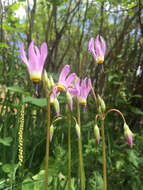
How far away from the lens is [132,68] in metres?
2.65

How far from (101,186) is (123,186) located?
56cm

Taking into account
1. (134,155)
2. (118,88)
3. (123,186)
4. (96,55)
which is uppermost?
(118,88)

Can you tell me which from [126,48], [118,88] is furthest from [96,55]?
[126,48]

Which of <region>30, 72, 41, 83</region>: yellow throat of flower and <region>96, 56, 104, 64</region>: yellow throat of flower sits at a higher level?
<region>96, 56, 104, 64</region>: yellow throat of flower

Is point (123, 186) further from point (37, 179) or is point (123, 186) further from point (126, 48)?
point (126, 48)

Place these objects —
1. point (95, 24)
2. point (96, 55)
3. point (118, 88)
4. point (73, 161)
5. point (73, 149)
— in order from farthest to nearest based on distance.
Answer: point (95, 24)
point (118, 88)
point (73, 149)
point (73, 161)
point (96, 55)

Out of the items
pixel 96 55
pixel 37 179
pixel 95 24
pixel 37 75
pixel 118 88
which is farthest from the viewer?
pixel 95 24

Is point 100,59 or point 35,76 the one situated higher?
point 100,59

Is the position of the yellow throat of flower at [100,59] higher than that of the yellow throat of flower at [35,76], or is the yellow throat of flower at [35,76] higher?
the yellow throat of flower at [100,59]

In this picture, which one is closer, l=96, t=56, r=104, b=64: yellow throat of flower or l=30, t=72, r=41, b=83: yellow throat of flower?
l=30, t=72, r=41, b=83: yellow throat of flower

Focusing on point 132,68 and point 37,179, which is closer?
point 37,179

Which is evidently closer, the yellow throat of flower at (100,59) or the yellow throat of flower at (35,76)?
the yellow throat of flower at (35,76)

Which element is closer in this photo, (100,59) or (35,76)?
(35,76)

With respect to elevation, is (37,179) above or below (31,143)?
below
